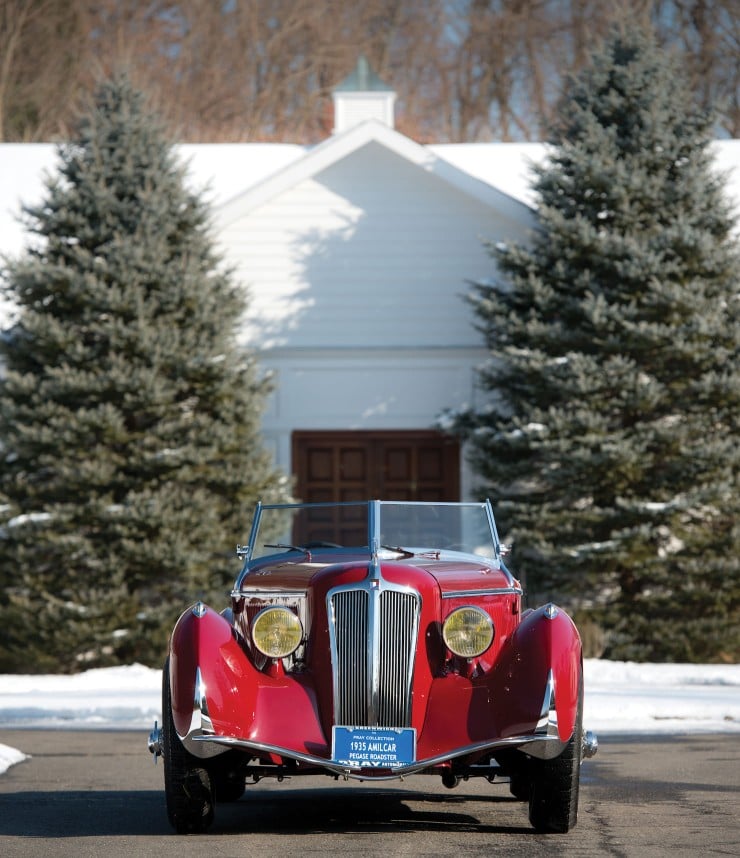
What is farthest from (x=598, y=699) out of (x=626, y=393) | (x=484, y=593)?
(x=484, y=593)

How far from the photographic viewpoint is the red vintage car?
656 cm

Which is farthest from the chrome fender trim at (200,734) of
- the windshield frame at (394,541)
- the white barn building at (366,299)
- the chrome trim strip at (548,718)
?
the white barn building at (366,299)

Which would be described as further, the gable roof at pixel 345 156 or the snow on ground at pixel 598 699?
the gable roof at pixel 345 156

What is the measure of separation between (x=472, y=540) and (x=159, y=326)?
384 inches

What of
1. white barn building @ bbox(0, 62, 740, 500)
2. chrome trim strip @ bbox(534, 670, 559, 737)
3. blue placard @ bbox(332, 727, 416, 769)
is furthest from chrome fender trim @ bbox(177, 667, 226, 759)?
white barn building @ bbox(0, 62, 740, 500)

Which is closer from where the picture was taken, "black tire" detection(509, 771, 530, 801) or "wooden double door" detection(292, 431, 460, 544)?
"black tire" detection(509, 771, 530, 801)

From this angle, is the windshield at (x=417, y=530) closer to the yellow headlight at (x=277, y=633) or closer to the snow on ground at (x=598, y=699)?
the yellow headlight at (x=277, y=633)

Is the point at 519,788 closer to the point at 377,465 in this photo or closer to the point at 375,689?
the point at 375,689

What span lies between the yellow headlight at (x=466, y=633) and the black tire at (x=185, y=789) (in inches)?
51.5

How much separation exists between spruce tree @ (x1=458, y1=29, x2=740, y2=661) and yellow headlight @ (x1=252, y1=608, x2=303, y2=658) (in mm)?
10117

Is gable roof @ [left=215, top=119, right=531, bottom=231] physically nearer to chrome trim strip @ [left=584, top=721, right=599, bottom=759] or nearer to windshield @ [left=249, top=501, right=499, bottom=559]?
windshield @ [left=249, top=501, right=499, bottom=559]

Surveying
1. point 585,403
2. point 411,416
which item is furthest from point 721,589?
point 411,416

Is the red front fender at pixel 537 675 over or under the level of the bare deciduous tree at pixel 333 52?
under

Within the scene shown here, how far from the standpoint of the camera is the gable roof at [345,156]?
63.6 ft
